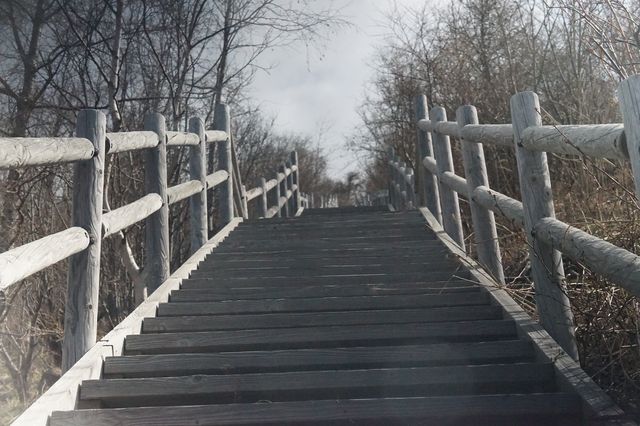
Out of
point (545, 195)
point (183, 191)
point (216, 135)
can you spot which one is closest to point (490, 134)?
point (545, 195)

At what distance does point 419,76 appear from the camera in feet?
40.3

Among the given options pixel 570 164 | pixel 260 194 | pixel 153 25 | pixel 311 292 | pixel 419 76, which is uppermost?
pixel 419 76

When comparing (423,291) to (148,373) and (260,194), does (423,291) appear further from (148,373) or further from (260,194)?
(260,194)

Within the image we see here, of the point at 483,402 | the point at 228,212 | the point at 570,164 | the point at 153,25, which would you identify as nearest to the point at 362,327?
the point at 483,402

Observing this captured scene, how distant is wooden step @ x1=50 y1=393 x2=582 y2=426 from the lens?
225cm

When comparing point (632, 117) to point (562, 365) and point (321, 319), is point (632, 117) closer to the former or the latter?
point (562, 365)

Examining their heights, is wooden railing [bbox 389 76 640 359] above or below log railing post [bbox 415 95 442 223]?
below

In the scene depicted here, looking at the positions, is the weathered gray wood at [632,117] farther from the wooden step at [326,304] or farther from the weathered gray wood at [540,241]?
the wooden step at [326,304]

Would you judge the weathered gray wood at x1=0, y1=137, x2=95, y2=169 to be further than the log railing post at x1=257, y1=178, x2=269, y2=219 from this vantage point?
No

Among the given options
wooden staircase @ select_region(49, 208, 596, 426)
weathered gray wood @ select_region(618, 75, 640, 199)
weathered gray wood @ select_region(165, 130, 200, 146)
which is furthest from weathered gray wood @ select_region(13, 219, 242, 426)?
weathered gray wood @ select_region(618, 75, 640, 199)

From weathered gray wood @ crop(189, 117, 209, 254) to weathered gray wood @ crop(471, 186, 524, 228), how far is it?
2125 millimetres

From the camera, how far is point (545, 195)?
2.84 m

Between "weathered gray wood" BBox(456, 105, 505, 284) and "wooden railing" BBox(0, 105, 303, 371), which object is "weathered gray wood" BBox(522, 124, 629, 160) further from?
"wooden railing" BBox(0, 105, 303, 371)

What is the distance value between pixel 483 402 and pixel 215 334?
128 centimetres
